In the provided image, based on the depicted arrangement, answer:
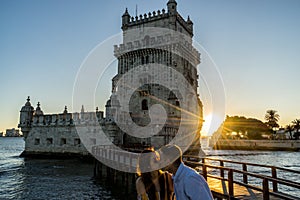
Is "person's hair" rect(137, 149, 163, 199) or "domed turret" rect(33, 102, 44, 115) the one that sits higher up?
"domed turret" rect(33, 102, 44, 115)

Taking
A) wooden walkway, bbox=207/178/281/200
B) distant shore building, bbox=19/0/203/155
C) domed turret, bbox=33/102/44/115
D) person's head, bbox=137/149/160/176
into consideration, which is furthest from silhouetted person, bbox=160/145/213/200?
domed turret, bbox=33/102/44/115

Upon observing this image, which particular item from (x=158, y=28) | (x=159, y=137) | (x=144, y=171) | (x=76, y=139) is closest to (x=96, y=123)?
(x=76, y=139)

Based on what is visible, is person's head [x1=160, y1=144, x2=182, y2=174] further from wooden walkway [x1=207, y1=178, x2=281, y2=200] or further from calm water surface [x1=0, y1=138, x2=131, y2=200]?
calm water surface [x1=0, y1=138, x2=131, y2=200]

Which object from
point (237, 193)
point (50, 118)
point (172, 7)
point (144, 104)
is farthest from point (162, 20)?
point (237, 193)

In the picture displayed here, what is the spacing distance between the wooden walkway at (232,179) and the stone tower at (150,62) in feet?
34.5

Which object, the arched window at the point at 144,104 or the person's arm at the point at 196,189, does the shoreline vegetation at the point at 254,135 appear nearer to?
the arched window at the point at 144,104

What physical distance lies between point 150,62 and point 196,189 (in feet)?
121

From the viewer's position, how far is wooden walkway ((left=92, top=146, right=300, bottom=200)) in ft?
24.9

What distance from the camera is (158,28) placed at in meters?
40.1

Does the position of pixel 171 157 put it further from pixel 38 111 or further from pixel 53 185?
pixel 38 111

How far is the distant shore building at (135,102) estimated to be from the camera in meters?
36.0

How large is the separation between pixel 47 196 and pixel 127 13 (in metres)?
33.6

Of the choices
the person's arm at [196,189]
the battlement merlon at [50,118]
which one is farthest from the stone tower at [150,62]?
the person's arm at [196,189]

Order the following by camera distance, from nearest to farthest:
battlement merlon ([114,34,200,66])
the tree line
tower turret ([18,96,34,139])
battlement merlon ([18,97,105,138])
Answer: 1. battlement merlon ([18,97,105,138])
2. battlement merlon ([114,34,200,66])
3. tower turret ([18,96,34,139])
4. the tree line
